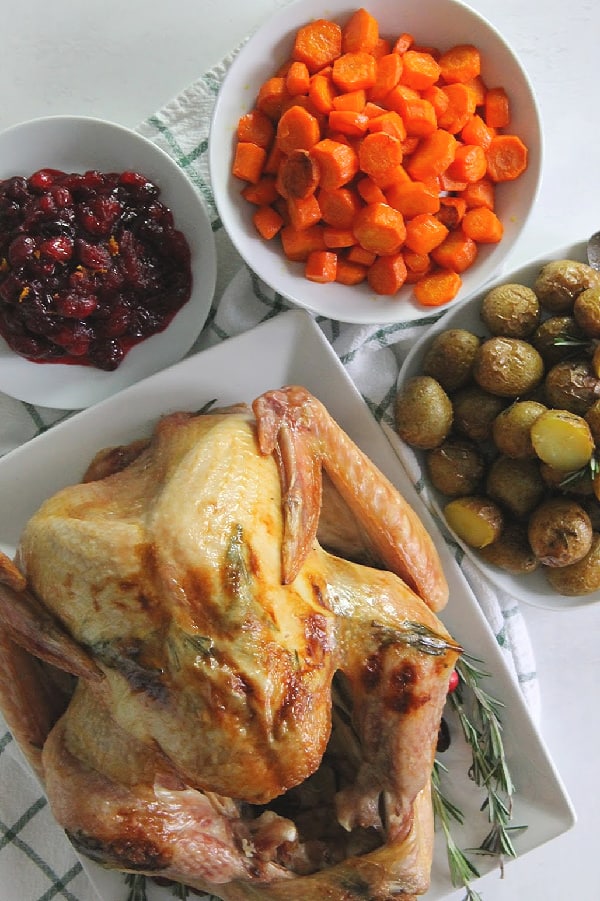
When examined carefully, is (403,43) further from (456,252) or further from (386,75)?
(456,252)

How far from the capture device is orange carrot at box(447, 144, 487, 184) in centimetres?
202

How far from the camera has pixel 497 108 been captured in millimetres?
2080

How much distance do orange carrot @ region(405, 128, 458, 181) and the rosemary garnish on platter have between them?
116 centimetres

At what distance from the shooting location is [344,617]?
5.99ft

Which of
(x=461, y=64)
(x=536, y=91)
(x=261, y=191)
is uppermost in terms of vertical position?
(x=461, y=64)

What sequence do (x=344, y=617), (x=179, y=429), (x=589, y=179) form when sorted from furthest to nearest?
1. (x=589, y=179)
2. (x=179, y=429)
3. (x=344, y=617)

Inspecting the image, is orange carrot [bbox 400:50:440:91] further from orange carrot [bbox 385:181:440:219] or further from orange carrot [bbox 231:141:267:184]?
orange carrot [bbox 231:141:267:184]

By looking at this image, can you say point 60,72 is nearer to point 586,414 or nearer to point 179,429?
point 179,429

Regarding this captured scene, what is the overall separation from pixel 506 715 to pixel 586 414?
31.0 inches

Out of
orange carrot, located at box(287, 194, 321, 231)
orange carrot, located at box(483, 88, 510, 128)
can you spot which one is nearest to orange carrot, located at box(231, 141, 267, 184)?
orange carrot, located at box(287, 194, 321, 231)

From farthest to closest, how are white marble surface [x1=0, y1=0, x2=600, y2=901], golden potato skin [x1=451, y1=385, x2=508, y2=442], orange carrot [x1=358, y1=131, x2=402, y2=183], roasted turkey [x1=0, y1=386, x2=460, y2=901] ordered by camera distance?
white marble surface [x1=0, y1=0, x2=600, y2=901] → golden potato skin [x1=451, y1=385, x2=508, y2=442] → orange carrot [x1=358, y1=131, x2=402, y2=183] → roasted turkey [x1=0, y1=386, x2=460, y2=901]

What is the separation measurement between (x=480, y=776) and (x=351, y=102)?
1650 millimetres

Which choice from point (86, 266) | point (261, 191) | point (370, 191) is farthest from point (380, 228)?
point (86, 266)

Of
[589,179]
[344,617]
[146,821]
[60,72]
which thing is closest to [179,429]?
[344,617]
